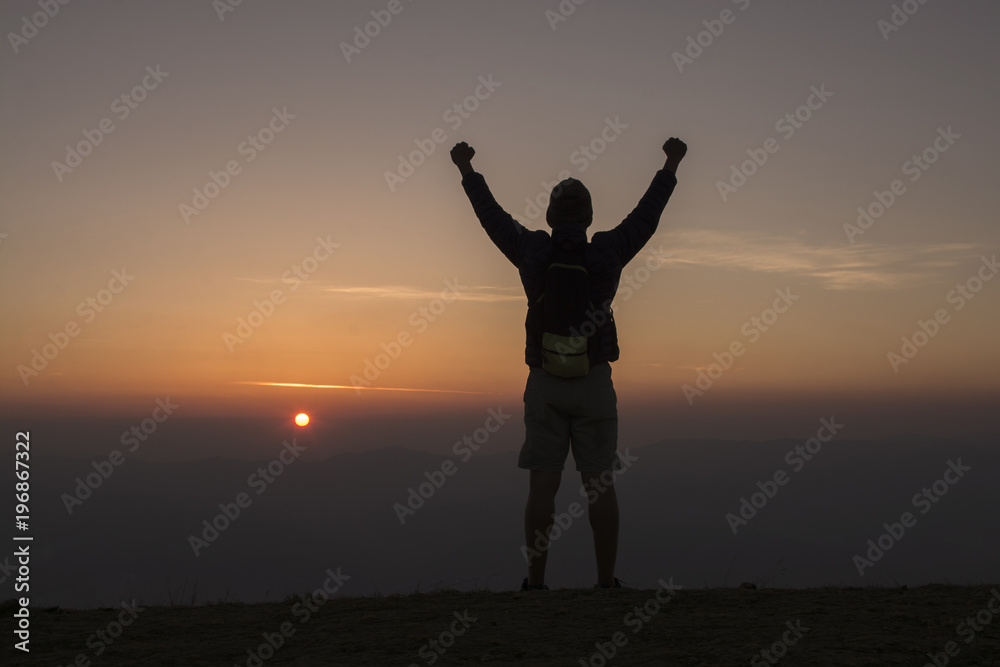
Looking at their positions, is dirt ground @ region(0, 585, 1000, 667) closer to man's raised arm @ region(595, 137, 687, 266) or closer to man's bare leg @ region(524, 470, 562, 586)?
man's bare leg @ region(524, 470, 562, 586)

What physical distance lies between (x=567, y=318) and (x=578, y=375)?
361mm

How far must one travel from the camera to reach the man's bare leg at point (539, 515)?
449cm

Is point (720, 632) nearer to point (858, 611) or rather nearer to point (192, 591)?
point (858, 611)

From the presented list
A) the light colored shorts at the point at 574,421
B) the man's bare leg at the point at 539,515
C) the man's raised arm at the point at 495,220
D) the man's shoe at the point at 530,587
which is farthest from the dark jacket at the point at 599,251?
the man's shoe at the point at 530,587

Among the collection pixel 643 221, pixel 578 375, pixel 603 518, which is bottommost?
pixel 603 518

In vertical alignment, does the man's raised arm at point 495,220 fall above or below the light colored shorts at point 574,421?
above

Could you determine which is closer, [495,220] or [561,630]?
[561,630]

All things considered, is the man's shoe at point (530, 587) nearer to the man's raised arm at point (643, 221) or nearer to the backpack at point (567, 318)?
the backpack at point (567, 318)

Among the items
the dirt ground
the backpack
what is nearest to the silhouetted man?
the backpack

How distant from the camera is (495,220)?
473 centimetres

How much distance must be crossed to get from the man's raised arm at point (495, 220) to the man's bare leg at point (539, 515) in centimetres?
143

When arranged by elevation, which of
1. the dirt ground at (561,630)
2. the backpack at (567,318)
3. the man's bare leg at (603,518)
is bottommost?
the dirt ground at (561,630)

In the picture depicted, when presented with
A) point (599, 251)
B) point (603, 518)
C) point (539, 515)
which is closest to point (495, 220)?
point (599, 251)

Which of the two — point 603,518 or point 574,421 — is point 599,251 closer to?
point 574,421
